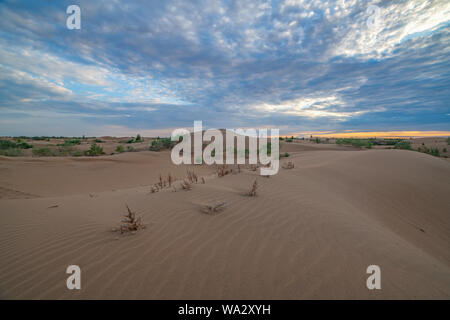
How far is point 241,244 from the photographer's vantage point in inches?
91.7

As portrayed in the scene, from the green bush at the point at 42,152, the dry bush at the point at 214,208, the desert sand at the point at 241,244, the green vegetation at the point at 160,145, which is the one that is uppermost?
the green vegetation at the point at 160,145

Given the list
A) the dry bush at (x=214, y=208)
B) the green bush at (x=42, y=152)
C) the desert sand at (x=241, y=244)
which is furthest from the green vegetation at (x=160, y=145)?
the dry bush at (x=214, y=208)

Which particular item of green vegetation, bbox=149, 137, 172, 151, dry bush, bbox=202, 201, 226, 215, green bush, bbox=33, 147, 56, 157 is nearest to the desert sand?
dry bush, bbox=202, 201, 226, 215

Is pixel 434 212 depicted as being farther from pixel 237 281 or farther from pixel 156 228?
pixel 156 228

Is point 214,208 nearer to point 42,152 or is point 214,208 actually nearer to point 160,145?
point 160,145

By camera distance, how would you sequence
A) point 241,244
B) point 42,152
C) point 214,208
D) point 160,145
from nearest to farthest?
point 241,244, point 214,208, point 42,152, point 160,145

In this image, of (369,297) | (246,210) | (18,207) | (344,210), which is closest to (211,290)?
(369,297)

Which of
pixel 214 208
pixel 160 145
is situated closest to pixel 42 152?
pixel 160 145

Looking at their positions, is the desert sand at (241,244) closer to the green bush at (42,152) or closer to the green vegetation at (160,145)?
the green bush at (42,152)

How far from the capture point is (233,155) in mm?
11953

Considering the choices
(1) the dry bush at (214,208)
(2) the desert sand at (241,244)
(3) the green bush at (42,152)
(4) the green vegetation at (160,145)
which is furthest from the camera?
(4) the green vegetation at (160,145)

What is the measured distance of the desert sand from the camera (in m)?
1.77

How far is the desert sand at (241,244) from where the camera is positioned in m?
1.77
